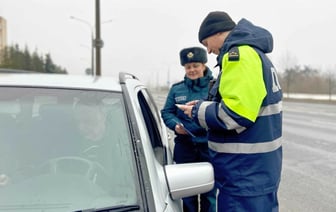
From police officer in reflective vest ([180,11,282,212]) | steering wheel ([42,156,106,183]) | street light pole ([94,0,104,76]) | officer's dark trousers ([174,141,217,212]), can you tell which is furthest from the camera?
street light pole ([94,0,104,76])

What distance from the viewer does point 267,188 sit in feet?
7.23

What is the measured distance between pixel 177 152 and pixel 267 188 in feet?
4.80

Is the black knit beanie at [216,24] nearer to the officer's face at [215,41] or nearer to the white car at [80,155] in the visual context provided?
the officer's face at [215,41]

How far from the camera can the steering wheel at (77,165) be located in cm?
183

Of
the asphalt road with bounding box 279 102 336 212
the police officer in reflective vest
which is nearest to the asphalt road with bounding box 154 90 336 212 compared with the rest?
the asphalt road with bounding box 279 102 336 212

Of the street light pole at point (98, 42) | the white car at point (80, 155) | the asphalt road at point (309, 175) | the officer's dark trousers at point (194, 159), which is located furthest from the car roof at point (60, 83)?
the street light pole at point (98, 42)

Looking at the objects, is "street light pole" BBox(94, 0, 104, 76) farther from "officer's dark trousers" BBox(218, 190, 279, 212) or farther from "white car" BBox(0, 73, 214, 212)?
"officer's dark trousers" BBox(218, 190, 279, 212)

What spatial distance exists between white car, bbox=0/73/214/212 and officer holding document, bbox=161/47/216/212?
121cm

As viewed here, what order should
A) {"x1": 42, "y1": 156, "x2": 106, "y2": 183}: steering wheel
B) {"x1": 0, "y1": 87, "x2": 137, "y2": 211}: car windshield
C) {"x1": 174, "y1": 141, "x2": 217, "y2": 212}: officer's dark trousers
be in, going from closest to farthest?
{"x1": 0, "y1": 87, "x2": 137, "y2": 211}: car windshield, {"x1": 42, "y1": 156, "x2": 106, "y2": 183}: steering wheel, {"x1": 174, "y1": 141, "x2": 217, "y2": 212}: officer's dark trousers

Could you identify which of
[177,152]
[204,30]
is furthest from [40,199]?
[177,152]

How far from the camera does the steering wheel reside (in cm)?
183

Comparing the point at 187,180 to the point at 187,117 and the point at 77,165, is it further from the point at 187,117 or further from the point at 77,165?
the point at 187,117

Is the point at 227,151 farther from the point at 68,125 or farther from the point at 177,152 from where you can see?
the point at 177,152

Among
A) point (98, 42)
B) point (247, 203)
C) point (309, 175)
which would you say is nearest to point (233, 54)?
point (247, 203)
